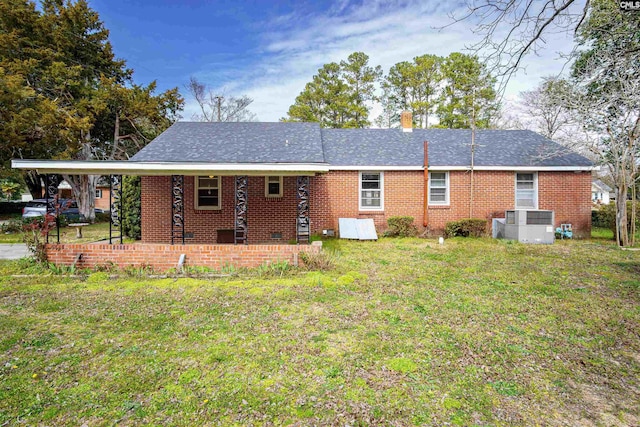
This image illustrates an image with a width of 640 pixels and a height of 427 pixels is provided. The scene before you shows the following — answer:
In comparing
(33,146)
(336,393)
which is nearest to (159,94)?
(33,146)

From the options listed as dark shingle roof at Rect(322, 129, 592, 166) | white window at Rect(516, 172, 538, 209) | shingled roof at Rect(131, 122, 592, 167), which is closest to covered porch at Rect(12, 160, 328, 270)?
shingled roof at Rect(131, 122, 592, 167)

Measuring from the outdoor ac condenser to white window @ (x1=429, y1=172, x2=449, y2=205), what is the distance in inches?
103

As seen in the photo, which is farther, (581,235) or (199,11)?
(199,11)

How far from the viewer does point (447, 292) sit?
234 inches

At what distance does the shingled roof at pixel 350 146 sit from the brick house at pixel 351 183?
42mm

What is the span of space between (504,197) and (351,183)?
239 inches

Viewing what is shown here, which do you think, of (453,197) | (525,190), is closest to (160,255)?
(453,197)

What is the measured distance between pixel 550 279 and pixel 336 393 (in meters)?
6.04

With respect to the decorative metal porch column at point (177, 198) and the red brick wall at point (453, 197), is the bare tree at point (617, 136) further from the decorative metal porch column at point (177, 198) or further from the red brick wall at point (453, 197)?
the decorative metal porch column at point (177, 198)

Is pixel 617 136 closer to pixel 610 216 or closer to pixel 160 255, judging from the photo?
pixel 610 216

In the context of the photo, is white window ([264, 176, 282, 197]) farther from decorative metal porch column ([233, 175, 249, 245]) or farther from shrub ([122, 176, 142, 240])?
shrub ([122, 176, 142, 240])

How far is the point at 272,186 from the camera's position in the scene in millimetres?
12156

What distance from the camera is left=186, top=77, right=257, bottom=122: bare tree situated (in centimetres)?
3319

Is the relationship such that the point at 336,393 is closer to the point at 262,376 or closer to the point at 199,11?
the point at 262,376
